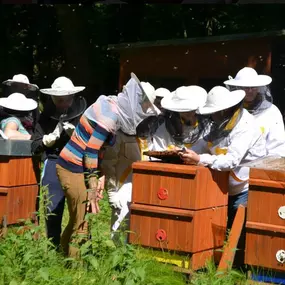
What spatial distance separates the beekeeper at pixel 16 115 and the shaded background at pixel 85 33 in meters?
6.12

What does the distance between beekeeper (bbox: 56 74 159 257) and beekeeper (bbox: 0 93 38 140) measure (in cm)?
72

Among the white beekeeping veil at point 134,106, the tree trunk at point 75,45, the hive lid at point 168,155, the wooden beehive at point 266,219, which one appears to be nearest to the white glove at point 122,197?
the white beekeeping veil at point 134,106

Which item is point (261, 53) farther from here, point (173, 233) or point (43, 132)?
point (173, 233)

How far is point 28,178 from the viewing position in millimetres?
5801

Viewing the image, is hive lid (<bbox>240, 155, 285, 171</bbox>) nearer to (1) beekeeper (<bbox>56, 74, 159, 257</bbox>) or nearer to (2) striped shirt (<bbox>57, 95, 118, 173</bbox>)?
(1) beekeeper (<bbox>56, 74, 159, 257</bbox>)

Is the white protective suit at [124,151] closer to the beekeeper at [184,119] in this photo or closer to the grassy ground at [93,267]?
the beekeeper at [184,119]

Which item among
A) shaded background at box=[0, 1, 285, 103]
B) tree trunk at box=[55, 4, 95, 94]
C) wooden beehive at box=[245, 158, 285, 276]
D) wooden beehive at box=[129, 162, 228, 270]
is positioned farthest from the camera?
tree trunk at box=[55, 4, 95, 94]

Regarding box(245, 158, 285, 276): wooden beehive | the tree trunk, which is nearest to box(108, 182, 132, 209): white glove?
box(245, 158, 285, 276): wooden beehive

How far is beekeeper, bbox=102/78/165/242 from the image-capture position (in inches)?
211

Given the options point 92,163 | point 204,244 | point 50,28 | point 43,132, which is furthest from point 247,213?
point 50,28

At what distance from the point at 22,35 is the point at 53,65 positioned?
724 mm

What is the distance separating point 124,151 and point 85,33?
7.78 metres

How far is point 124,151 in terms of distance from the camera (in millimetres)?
5523

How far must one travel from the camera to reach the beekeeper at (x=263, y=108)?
5422 millimetres
